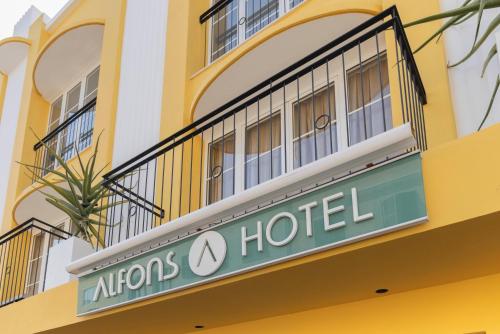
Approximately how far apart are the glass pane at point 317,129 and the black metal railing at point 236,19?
4.79 feet

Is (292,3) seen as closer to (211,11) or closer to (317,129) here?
(211,11)

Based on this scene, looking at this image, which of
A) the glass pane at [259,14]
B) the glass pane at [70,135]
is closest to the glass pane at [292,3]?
the glass pane at [259,14]

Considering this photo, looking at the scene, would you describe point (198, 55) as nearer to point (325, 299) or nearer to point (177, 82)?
point (177, 82)

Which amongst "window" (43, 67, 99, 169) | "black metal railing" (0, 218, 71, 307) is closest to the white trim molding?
"black metal railing" (0, 218, 71, 307)

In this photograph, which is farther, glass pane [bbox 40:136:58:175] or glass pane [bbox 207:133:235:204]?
glass pane [bbox 40:136:58:175]

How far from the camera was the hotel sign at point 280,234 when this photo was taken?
13.7ft

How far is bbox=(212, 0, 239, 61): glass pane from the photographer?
342 inches

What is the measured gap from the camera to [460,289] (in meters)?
4.74

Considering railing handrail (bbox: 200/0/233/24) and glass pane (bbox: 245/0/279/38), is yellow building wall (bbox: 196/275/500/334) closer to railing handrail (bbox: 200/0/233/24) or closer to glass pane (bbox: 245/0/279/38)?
glass pane (bbox: 245/0/279/38)

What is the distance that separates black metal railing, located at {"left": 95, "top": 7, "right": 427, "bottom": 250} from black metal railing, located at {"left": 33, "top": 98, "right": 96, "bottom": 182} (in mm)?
3265

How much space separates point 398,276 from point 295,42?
138 inches

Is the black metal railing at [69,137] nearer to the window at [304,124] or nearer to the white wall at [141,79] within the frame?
the white wall at [141,79]

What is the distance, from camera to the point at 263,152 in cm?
748

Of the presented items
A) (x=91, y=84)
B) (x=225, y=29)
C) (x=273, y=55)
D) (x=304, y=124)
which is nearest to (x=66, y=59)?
(x=91, y=84)
